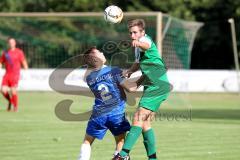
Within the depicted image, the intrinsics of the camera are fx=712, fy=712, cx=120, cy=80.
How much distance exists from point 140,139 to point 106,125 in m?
4.28

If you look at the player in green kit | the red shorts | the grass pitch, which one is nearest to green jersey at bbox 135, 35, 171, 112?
the player in green kit

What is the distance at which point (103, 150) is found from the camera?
12633 millimetres

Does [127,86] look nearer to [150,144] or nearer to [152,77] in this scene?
[152,77]

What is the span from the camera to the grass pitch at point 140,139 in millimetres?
11938

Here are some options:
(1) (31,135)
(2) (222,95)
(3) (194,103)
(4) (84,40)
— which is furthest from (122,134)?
(4) (84,40)

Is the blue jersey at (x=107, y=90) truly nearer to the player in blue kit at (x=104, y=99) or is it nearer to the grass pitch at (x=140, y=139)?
the player in blue kit at (x=104, y=99)

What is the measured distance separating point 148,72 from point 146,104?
0.54 m

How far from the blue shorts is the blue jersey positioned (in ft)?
0.24

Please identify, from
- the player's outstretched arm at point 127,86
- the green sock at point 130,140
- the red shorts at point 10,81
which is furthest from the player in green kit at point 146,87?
the red shorts at point 10,81

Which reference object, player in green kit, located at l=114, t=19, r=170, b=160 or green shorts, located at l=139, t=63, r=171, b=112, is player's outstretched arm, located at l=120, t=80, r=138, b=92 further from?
green shorts, located at l=139, t=63, r=171, b=112

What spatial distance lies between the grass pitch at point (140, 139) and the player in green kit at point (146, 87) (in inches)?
55.9

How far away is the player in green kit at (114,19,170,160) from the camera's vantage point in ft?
32.8

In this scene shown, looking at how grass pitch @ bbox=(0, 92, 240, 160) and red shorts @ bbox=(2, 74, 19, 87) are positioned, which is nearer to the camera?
grass pitch @ bbox=(0, 92, 240, 160)

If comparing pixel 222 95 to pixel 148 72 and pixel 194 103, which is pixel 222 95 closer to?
pixel 194 103
